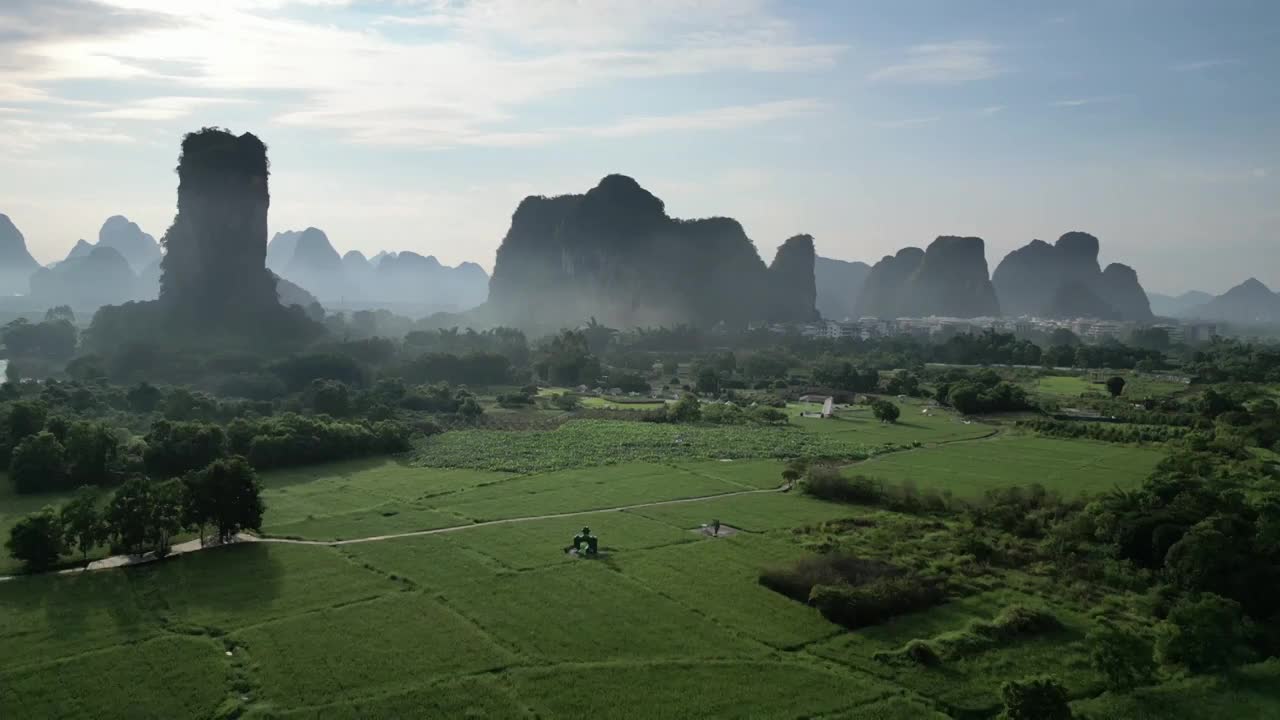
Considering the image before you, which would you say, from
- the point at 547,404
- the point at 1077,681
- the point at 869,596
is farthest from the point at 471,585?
the point at 547,404

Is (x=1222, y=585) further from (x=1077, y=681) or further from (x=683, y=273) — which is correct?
(x=683, y=273)

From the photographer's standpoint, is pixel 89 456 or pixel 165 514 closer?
pixel 165 514

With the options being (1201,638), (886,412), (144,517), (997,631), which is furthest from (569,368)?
(1201,638)

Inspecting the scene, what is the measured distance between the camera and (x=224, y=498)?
25844 millimetres

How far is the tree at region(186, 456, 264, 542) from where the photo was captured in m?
25.6

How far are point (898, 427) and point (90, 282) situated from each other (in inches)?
6652

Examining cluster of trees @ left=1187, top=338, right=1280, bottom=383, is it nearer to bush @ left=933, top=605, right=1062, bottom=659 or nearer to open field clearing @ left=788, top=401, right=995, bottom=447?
open field clearing @ left=788, top=401, right=995, bottom=447

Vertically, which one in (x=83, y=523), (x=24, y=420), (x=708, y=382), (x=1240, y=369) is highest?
(x=1240, y=369)

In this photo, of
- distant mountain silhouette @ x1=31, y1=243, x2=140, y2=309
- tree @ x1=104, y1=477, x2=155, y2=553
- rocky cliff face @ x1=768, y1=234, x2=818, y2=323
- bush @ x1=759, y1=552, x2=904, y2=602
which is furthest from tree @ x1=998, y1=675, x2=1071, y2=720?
distant mountain silhouette @ x1=31, y1=243, x2=140, y2=309

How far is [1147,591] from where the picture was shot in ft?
73.9

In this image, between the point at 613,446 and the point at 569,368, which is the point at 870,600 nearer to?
the point at 613,446

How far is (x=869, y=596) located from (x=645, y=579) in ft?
18.7

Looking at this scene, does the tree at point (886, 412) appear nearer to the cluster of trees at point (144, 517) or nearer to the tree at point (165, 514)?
the cluster of trees at point (144, 517)

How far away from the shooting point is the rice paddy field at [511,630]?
54.4 ft
